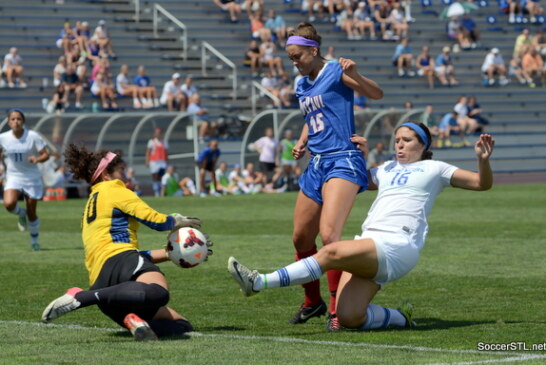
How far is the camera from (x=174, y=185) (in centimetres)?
3144

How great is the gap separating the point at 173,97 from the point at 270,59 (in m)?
5.14

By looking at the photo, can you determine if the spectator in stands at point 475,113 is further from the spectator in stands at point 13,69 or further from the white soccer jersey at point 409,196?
the white soccer jersey at point 409,196

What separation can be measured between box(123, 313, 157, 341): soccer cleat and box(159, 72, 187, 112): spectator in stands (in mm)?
26869

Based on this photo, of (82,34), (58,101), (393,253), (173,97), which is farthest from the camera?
(82,34)

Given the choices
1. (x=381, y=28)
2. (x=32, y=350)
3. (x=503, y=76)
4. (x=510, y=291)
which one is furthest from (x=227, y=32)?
(x=32, y=350)

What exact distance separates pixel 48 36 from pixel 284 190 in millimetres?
9510

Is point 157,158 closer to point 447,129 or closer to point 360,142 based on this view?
point 447,129

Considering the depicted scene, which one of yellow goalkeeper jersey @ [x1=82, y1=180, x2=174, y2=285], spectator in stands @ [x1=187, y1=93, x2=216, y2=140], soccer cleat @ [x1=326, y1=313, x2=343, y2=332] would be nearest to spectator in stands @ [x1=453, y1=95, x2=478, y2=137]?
spectator in stands @ [x1=187, y1=93, x2=216, y2=140]

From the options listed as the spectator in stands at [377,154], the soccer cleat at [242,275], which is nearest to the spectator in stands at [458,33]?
the spectator in stands at [377,154]

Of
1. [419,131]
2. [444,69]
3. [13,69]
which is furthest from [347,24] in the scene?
[419,131]

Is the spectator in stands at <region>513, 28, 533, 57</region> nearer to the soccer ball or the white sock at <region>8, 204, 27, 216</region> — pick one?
the white sock at <region>8, 204, 27, 216</region>

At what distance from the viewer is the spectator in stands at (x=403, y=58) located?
4116 cm

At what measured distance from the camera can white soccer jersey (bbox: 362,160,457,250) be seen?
Answer: 25.8 ft

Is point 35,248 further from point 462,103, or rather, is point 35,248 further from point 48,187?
point 462,103
